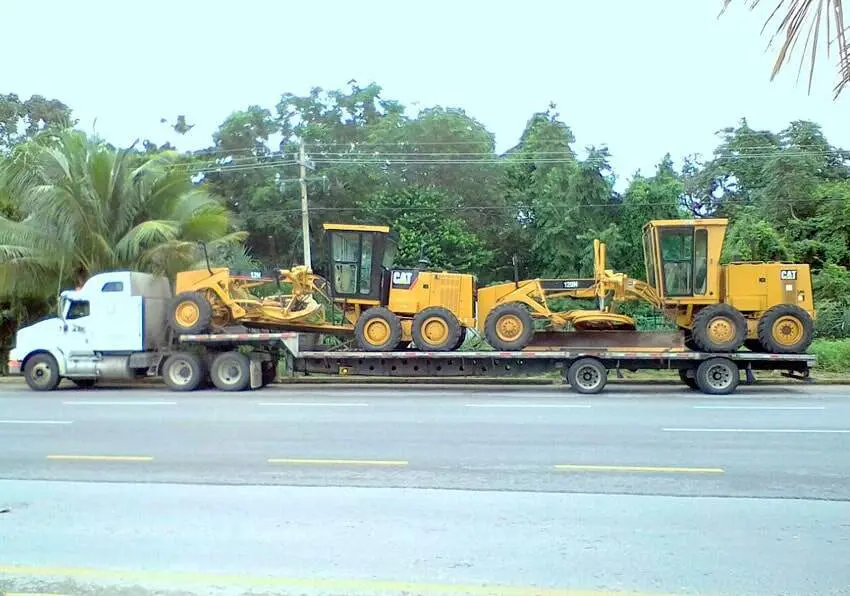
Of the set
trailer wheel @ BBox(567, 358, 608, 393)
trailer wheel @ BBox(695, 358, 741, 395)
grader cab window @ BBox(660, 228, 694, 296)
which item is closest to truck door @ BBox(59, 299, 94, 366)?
trailer wheel @ BBox(567, 358, 608, 393)

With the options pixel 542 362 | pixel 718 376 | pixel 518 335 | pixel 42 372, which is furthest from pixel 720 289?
pixel 42 372

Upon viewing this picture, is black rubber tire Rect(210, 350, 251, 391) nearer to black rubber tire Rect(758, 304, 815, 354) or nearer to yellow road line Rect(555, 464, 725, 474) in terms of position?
black rubber tire Rect(758, 304, 815, 354)

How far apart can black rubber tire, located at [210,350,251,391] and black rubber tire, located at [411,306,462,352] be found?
386cm

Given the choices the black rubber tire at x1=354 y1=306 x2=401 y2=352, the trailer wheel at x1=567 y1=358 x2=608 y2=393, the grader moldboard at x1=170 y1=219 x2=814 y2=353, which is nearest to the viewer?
the trailer wheel at x1=567 y1=358 x2=608 y2=393

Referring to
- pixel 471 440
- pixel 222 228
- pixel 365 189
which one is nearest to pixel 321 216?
pixel 365 189

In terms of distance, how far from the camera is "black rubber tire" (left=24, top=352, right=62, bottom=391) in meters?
19.2

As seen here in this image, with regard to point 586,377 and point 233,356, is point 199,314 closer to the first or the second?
point 233,356

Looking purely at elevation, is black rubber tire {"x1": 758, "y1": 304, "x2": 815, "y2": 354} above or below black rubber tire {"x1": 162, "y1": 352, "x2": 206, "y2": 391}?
above

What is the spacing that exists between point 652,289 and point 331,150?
23841 mm

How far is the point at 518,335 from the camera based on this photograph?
18000 mm

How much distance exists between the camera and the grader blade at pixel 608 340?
59.1 ft

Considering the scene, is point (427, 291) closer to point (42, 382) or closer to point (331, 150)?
point (42, 382)

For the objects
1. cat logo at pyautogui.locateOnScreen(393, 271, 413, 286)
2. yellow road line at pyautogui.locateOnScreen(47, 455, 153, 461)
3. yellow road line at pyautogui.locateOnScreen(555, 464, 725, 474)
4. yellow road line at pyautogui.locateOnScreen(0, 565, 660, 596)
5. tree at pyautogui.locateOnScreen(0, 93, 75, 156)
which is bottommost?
yellow road line at pyautogui.locateOnScreen(47, 455, 153, 461)

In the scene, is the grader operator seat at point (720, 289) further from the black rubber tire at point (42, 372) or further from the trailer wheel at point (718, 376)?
the black rubber tire at point (42, 372)
